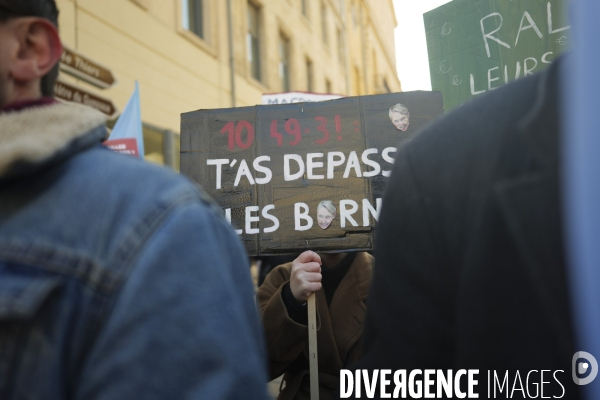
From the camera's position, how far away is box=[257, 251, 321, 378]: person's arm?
A: 2383mm

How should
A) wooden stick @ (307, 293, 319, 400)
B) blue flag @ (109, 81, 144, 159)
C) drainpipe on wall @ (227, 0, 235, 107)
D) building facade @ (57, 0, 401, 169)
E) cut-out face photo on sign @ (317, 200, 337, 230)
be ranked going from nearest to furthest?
wooden stick @ (307, 293, 319, 400) → cut-out face photo on sign @ (317, 200, 337, 230) → blue flag @ (109, 81, 144, 159) → building facade @ (57, 0, 401, 169) → drainpipe on wall @ (227, 0, 235, 107)

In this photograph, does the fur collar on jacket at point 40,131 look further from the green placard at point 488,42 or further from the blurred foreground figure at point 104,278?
the green placard at point 488,42

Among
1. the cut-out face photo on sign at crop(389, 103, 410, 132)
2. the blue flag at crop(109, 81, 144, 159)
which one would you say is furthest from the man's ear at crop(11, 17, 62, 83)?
the blue flag at crop(109, 81, 144, 159)

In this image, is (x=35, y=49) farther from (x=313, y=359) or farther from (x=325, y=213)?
(x=325, y=213)

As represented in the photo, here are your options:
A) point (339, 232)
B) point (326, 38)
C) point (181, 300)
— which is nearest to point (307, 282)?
point (339, 232)

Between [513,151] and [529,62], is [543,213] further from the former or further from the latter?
[529,62]

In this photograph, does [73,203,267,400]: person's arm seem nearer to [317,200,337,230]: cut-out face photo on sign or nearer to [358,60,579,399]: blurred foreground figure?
[358,60,579,399]: blurred foreground figure

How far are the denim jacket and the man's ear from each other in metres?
0.09

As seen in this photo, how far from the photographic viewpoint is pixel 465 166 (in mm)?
→ 965

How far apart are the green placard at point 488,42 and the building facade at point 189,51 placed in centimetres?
326

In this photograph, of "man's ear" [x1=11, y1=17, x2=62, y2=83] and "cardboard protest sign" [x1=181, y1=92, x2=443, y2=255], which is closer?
"man's ear" [x1=11, y1=17, x2=62, y2=83]

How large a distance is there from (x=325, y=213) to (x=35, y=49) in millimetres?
1683

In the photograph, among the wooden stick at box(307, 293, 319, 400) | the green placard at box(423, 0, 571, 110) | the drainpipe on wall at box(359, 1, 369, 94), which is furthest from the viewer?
the drainpipe on wall at box(359, 1, 369, 94)

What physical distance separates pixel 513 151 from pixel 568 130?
0.32 feet
